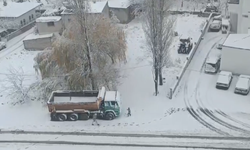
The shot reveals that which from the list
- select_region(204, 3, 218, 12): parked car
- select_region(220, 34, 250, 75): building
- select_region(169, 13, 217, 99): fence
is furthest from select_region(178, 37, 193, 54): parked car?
select_region(204, 3, 218, 12): parked car

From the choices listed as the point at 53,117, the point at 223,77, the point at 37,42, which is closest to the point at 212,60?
the point at 223,77

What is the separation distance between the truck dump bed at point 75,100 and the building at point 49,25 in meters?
19.2

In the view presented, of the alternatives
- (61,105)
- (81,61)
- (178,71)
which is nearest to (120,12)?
(178,71)

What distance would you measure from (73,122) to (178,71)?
13.0m

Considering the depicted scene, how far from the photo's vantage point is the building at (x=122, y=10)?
53.4 meters

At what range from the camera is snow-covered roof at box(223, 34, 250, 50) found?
36750 mm

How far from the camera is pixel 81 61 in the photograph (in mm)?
33344

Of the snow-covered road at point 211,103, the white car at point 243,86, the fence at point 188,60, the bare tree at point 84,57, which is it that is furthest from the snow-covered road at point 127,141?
the white car at point 243,86

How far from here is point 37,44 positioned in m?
48.7

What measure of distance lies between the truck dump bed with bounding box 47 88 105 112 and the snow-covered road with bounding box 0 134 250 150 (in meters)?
2.58

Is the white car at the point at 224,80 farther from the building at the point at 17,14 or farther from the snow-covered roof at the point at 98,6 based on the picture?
the building at the point at 17,14

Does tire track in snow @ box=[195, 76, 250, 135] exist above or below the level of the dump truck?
below

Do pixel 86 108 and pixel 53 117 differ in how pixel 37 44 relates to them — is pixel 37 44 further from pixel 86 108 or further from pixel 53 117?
pixel 86 108

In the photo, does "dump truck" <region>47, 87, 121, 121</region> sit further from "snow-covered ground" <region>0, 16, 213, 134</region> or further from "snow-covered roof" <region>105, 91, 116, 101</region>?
"snow-covered ground" <region>0, 16, 213, 134</region>
